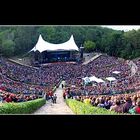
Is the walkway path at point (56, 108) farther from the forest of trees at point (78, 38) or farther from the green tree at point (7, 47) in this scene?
the green tree at point (7, 47)

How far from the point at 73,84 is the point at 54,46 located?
771 millimetres

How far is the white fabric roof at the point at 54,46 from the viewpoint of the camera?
42.1 feet

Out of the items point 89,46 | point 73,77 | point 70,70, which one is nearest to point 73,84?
point 73,77

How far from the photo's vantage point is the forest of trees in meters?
12.6

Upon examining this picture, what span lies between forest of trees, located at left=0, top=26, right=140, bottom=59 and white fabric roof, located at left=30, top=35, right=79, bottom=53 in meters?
0.06

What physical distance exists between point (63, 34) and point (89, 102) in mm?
1306

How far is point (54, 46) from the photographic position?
13.0m

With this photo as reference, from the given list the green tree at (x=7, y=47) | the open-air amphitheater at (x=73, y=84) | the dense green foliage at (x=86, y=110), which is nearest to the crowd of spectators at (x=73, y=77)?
the open-air amphitheater at (x=73, y=84)

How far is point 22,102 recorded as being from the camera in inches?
503

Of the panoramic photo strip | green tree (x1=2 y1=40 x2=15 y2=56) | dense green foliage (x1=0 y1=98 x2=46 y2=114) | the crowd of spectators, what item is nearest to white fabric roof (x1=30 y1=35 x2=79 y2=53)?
the panoramic photo strip

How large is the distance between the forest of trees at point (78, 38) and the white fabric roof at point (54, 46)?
0.19 ft
